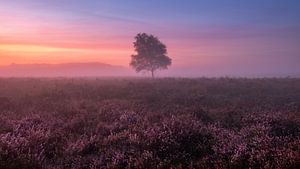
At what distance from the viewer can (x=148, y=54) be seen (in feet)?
242

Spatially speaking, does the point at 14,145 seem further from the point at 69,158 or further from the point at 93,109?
the point at 93,109

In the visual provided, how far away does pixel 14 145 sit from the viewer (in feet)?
31.8

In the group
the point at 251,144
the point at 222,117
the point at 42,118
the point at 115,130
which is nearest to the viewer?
the point at 251,144

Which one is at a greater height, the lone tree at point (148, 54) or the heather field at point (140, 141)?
the lone tree at point (148, 54)

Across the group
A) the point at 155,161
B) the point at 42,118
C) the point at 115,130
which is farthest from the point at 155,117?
the point at 155,161

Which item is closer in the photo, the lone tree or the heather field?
the heather field

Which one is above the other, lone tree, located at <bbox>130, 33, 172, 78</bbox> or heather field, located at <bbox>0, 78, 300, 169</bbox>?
lone tree, located at <bbox>130, 33, 172, 78</bbox>

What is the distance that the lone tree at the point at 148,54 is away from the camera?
7381 cm

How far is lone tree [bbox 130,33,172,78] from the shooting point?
242 ft

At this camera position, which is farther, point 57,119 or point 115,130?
point 57,119

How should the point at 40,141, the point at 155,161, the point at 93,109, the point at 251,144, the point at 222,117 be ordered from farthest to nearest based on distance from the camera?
the point at 93,109 < the point at 222,117 < the point at 40,141 < the point at 251,144 < the point at 155,161

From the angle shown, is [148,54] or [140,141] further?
[148,54]

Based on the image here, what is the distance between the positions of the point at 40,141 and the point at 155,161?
11.1ft

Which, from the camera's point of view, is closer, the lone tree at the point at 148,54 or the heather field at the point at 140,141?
the heather field at the point at 140,141
